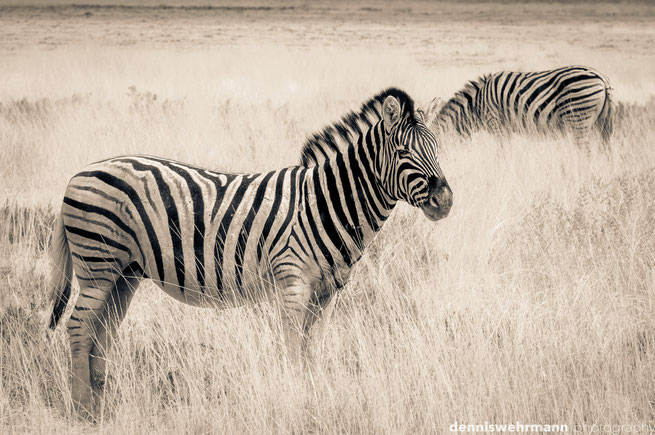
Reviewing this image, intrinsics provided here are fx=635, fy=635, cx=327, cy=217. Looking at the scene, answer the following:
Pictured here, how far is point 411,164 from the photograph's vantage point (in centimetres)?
347

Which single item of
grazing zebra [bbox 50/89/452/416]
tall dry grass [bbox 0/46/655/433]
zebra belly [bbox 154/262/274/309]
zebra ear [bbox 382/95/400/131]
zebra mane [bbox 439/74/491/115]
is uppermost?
zebra ear [bbox 382/95/400/131]

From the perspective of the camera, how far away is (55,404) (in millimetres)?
3785

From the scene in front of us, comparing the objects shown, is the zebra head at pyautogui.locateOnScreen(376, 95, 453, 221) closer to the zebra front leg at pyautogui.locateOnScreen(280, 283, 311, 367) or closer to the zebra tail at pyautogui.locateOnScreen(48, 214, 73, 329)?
the zebra front leg at pyautogui.locateOnScreen(280, 283, 311, 367)

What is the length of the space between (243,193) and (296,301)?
73 cm

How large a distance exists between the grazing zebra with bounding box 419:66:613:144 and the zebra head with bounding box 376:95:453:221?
6.57 meters

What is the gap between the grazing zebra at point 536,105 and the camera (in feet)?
33.7

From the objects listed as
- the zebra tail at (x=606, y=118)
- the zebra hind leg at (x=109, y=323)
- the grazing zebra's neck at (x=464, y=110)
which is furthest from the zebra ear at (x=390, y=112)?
the zebra tail at (x=606, y=118)

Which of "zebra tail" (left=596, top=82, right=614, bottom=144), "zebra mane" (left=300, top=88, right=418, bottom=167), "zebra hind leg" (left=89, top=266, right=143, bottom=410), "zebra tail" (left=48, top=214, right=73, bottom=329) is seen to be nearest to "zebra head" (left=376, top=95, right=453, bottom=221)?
"zebra mane" (left=300, top=88, right=418, bottom=167)

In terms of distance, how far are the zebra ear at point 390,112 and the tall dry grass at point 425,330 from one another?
1226 millimetres

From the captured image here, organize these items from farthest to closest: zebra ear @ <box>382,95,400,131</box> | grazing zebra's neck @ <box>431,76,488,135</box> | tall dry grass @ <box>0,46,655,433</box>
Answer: grazing zebra's neck @ <box>431,76,488,135</box>
zebra ear @ <box>382,95,400,131</box>
tall dry grass @ <box>0,46,655,433</box>

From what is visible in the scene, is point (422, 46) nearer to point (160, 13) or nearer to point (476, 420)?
point (160, 13)

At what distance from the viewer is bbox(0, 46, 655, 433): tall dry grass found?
11.1ft

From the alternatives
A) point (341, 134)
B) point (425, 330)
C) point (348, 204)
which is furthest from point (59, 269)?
point (425, 330)

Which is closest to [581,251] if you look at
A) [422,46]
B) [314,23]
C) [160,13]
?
[422,46]
